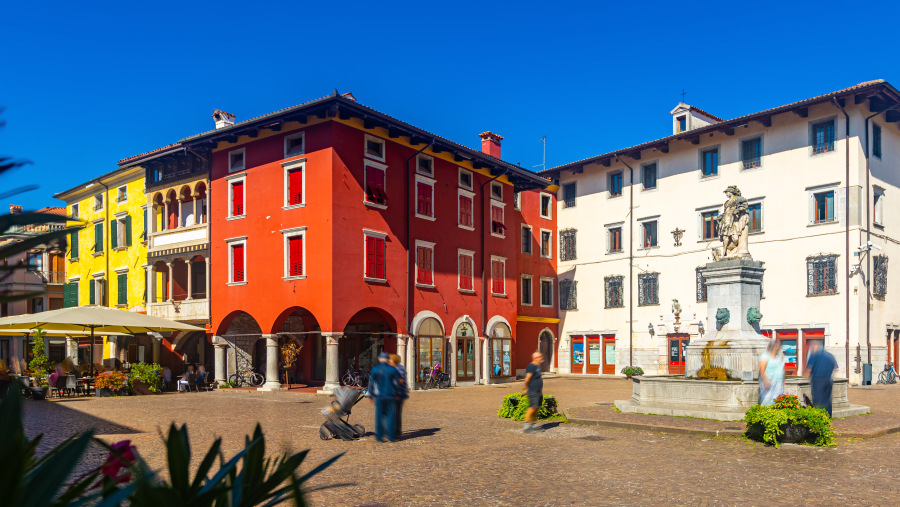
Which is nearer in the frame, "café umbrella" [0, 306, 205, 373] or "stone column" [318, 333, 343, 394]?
"café umbrella" [0, 306, 205, 373]

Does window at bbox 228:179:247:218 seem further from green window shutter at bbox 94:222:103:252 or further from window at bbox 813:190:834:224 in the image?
window at bbox 813:190:834:224

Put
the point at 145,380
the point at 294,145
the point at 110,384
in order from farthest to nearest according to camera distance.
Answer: the point at 294,145, the point at 145,380, the point at 110,384

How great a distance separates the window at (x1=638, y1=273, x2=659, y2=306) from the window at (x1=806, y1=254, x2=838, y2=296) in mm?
7500

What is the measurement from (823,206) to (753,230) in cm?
323

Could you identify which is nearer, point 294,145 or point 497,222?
point 294,145

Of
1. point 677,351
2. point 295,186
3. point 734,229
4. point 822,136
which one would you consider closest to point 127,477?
point 734,229

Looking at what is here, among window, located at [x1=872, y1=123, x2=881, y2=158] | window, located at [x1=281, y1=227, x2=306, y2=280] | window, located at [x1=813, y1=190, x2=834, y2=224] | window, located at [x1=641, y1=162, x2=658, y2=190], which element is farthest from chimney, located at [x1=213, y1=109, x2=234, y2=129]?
window, located at [x1=872, y1=123, x2=881, y2=158]

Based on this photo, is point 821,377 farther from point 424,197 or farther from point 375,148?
point 424,197

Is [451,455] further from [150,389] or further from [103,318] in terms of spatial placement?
[150,389]

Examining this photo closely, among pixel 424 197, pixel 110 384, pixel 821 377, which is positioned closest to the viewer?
pixel 821 377

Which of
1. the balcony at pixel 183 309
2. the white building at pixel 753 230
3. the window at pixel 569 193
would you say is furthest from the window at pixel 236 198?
the window at pixel 569 193

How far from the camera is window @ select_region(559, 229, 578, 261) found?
41.0 meters

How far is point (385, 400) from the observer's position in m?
12.6

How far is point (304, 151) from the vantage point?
27188 millimetres
